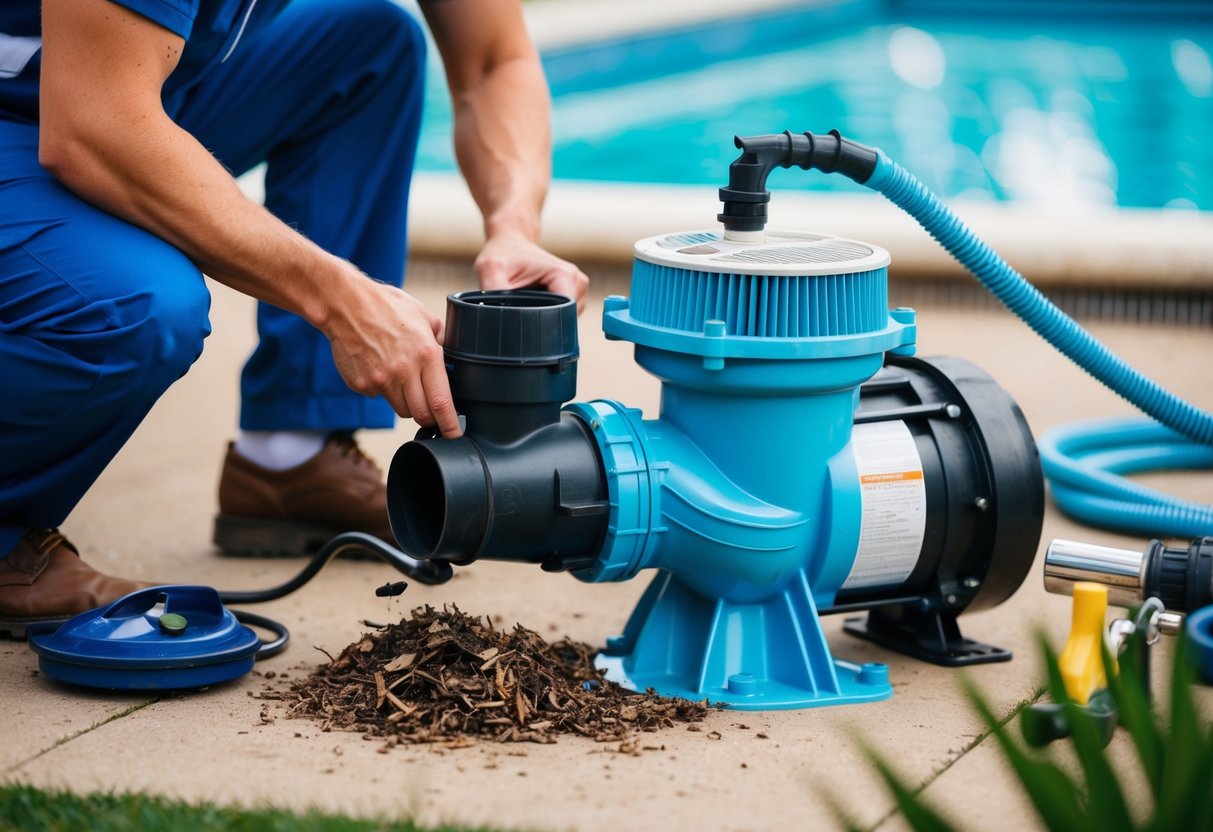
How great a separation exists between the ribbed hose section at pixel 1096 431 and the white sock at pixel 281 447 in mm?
1113

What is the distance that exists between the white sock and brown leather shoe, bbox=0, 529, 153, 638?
46cm

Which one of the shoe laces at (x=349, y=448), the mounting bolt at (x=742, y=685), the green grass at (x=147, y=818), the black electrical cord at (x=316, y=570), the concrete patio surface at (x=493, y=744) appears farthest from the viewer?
the shoe laces at (x=349, y=448)

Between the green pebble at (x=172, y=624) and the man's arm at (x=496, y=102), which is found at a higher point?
the man's arm at (x=496, y=102)

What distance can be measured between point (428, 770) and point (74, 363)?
2.51ft

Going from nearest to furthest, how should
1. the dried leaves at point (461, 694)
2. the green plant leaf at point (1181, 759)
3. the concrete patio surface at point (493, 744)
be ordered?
the green plant leaf at point (1181, 759), the concrete patio surface at point (493, 744), the dried leaves at point (461, 694)

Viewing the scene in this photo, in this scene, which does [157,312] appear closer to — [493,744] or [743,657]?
[493,744]

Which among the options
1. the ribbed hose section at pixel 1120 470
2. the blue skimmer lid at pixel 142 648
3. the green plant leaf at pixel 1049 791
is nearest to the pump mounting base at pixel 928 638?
the ribbed hose section at pixel 1120 470

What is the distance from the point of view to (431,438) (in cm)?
191

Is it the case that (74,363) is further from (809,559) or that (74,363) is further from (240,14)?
(809,559)

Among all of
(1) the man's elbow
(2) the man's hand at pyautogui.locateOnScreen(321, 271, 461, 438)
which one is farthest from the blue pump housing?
(1) the man's elbow

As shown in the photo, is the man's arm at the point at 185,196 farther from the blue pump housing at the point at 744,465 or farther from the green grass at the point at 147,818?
the green grass at the point at 147,818

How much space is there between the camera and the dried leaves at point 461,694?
182 cm

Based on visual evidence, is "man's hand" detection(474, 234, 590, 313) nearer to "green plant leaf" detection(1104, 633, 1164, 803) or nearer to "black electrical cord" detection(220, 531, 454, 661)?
"black electrical cord" detection(220, 531, 454, 661)

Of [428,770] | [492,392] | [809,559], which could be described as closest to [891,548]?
[809,559]
